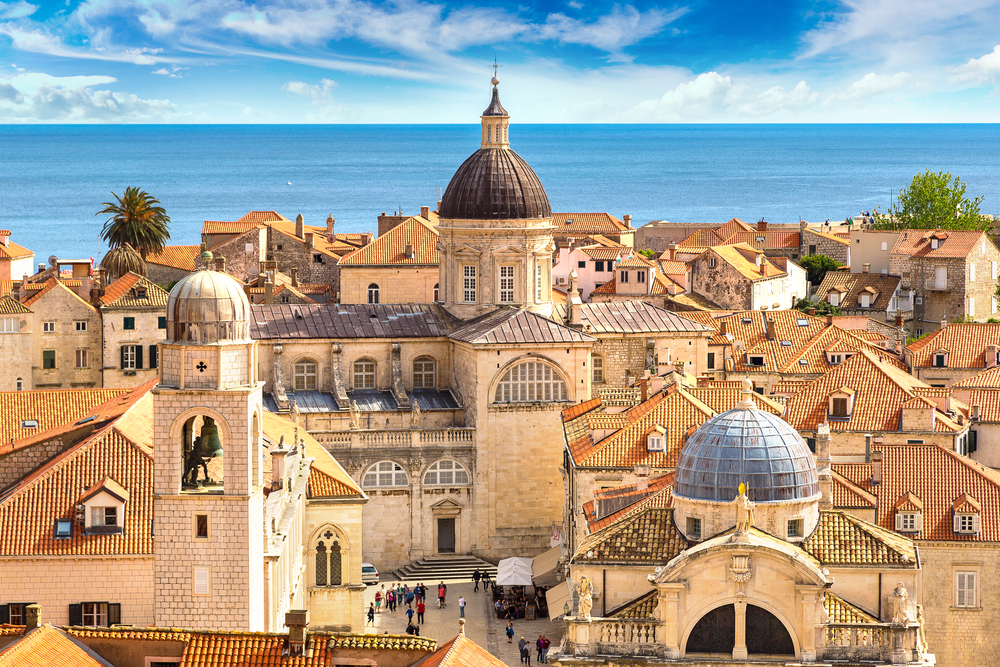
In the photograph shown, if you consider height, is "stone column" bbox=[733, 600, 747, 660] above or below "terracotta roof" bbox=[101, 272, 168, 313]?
below

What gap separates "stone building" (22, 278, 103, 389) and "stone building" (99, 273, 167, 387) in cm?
98

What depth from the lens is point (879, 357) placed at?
2842 inches

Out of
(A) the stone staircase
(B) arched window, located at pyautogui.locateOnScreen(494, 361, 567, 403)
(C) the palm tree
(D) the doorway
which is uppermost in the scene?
(C) the palm tree

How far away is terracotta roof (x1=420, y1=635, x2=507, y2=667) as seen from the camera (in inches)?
1193

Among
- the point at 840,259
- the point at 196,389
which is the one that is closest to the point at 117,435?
the point at 196,389

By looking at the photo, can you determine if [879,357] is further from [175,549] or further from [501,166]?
[175,549]

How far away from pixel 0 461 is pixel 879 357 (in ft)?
133

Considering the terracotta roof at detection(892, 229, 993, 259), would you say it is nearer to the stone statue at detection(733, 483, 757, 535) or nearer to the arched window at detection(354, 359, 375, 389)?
the arched window at detection(354, 359, 375, 389)

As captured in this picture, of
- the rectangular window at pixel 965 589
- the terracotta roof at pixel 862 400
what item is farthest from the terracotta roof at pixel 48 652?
the terracotta roof at pixel 862 400

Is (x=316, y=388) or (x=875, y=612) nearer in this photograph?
(x=875, y=612)

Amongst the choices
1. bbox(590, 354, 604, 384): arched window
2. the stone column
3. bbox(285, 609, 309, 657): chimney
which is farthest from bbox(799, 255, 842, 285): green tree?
bbox(285, 609, 309, 657): chimney

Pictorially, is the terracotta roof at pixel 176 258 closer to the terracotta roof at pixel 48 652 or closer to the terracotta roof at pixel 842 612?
the terracotta roof at pixel 842 612

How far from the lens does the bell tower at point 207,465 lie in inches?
1351

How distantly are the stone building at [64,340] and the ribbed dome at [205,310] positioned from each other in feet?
141
